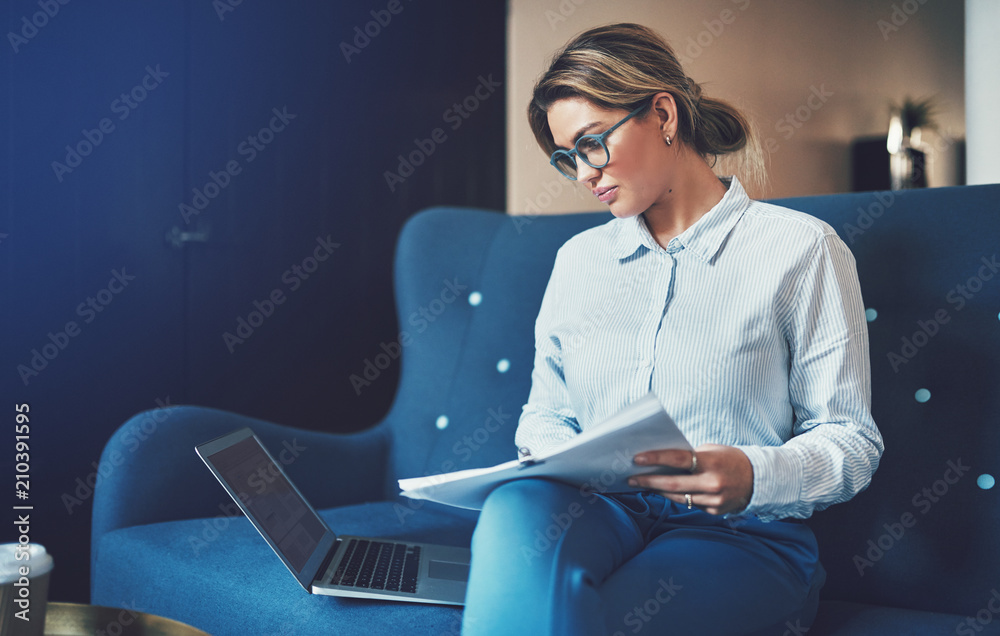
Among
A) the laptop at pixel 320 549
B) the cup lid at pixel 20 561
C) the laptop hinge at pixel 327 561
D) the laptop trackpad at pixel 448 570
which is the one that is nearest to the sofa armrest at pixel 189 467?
the laptop at pixel 320 549

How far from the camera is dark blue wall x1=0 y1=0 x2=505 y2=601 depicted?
1661 mm

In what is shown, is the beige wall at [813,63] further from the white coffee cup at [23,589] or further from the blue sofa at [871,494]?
the white coffee cup at [23,589]

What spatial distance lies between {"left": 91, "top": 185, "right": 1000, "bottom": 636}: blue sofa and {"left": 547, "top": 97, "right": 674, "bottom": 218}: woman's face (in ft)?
1.09

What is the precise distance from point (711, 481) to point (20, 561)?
2.08 feet

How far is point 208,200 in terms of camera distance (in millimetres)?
1934

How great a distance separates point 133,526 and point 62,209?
0.78 metres

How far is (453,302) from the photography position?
157 cm

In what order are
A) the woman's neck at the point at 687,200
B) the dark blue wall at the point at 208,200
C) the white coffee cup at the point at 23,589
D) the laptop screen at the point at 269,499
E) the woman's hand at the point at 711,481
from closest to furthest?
the white coffee cup at the point at 23,589
the woman's hand at the point at 711,481
the laptop screen at the point at 269,499
the woman's neck at the point at 687,200
the dark blue wall at the point at 208,200

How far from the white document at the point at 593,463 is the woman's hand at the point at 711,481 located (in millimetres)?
15

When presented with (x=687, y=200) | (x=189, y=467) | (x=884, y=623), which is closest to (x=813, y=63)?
(x=687, y=200)

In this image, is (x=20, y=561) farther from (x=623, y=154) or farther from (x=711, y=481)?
(x=623, y=154)

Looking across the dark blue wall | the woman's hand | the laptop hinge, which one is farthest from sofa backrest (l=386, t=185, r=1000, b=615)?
the dark blue wall

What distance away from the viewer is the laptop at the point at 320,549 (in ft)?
3.23

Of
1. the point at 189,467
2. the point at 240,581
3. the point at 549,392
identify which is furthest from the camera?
the point at 189,467
